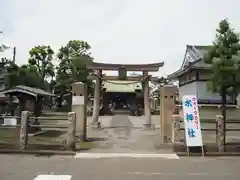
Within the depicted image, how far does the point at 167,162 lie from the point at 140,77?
51.0ft

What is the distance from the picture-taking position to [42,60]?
51.1 m

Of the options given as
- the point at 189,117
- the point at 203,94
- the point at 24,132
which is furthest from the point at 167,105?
the point at 203,94

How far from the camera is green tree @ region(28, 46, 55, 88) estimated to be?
50.2 m

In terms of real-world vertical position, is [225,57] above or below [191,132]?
above

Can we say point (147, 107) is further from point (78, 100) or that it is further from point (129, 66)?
point (78, 100)

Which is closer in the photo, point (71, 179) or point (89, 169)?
point (71, 179)

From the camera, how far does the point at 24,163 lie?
9992mm

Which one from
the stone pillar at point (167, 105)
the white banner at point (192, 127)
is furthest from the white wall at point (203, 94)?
the white banner at point (192, 127)

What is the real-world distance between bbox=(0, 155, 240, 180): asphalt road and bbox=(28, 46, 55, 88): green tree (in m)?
40.3

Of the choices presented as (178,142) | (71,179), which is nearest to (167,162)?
(178,142)

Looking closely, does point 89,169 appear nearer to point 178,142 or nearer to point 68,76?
point 178,142

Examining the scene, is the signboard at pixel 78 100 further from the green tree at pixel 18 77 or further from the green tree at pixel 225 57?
the green tree at pixel 18 77

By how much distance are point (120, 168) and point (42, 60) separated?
4383 centimetres

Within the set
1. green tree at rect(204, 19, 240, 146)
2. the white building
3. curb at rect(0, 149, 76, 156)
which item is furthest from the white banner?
the white building
